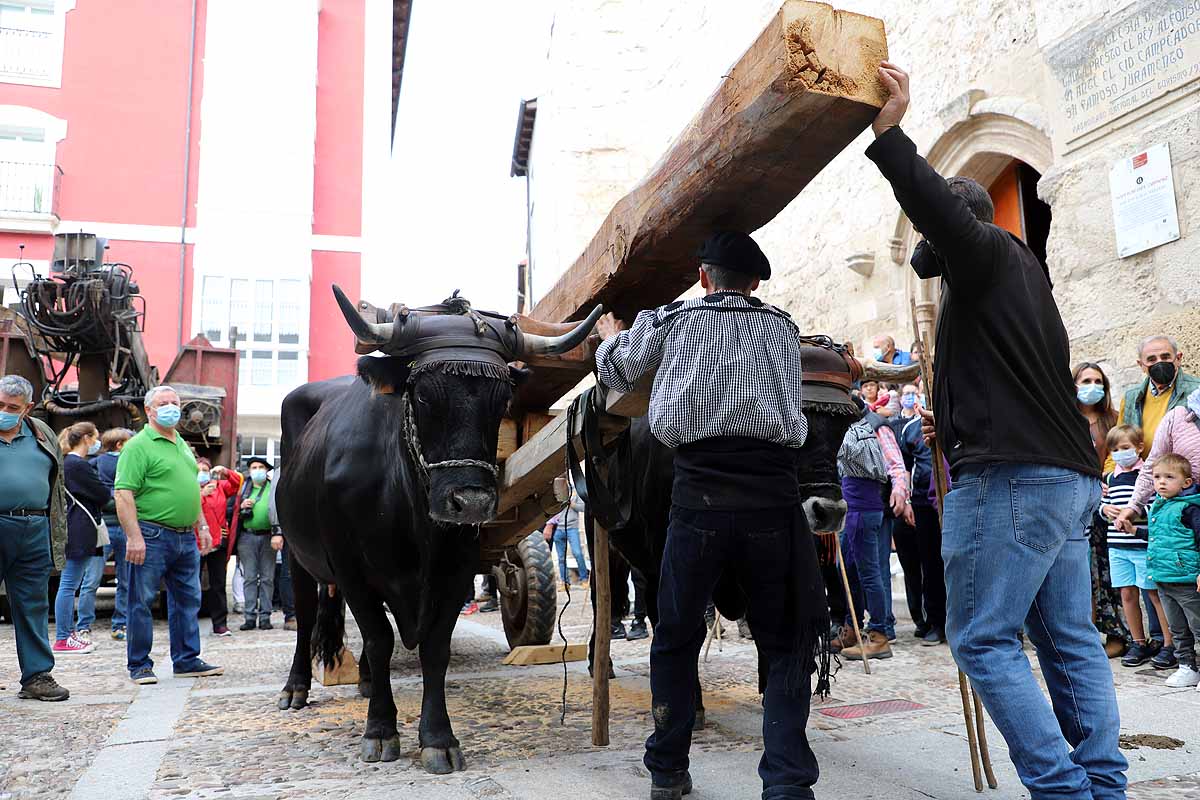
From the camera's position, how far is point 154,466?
19.1 ft

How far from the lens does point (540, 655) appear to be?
5.86m

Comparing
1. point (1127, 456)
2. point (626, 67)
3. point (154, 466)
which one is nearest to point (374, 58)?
point (626, 67)

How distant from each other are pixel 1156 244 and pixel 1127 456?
1767 mm

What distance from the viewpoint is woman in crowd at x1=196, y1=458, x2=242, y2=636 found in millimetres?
8912

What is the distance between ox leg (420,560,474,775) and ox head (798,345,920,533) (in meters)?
1.55

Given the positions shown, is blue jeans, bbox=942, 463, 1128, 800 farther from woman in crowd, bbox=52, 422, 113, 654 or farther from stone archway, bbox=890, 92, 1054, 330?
woman in crowd, bbox=52, 422, 113, 654

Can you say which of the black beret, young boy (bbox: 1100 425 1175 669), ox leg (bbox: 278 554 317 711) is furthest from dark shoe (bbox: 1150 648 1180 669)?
ox leg (bbox: 278 554 317 711)

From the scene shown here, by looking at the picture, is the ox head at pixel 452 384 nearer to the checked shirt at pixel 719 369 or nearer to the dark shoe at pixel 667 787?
the checked shirt at pixel 719 369

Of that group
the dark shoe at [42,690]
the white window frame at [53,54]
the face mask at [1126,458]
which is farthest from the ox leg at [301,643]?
the white window frame at [53,54]

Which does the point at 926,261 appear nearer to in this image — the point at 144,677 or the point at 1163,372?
the point at 1163,372

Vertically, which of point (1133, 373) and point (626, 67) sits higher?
point (626, 67)

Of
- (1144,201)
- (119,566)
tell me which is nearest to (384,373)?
(1144,201)

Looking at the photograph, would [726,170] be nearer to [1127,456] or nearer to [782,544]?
[782,544]

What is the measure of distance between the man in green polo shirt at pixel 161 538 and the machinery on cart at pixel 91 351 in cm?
471
